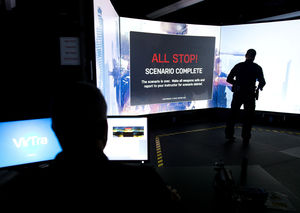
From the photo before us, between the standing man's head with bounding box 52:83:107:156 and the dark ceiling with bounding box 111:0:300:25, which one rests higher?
the dark ceiling with bounding box 111:0:300:25

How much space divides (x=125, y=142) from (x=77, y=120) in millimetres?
1001

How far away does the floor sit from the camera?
3.68 m

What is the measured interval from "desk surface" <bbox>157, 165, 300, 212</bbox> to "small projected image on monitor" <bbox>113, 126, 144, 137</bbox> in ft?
1.09

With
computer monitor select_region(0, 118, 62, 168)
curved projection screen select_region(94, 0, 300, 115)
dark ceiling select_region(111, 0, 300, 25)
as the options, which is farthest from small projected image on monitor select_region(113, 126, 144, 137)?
dark ceiling select_region(111, 0, 300, 25)

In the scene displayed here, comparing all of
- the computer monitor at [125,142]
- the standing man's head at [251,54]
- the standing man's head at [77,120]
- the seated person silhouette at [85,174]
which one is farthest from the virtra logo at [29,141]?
the standing man's head at [251,54]

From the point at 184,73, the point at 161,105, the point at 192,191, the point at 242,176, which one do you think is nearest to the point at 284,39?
the point at 184,73

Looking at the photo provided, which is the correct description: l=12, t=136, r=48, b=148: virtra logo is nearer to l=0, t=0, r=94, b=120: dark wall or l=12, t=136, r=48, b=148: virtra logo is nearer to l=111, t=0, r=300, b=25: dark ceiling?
l=0, t=0, r=94, b=120: dark wall

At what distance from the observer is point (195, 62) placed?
6.30m

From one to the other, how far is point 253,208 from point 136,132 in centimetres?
95

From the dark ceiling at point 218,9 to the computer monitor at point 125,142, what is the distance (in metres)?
4.95

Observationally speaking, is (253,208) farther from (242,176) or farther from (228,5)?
(228,5)

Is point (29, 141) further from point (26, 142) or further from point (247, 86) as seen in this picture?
point (247, 86)

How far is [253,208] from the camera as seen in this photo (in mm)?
1191

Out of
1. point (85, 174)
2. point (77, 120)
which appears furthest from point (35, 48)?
point (85, 174)
